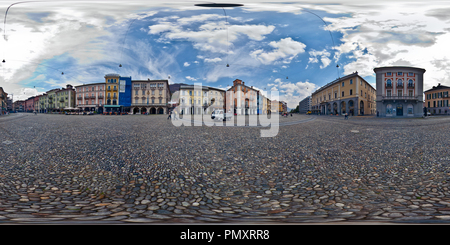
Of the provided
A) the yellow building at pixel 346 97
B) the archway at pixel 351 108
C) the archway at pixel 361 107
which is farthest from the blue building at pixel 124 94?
the archway at pixel 361 107

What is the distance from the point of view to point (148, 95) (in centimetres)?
445

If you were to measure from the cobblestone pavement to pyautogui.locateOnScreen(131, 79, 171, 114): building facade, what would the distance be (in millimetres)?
577

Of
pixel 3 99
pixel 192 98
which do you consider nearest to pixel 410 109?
pixel 192 98

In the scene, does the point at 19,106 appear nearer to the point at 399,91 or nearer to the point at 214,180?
the point at 214,180

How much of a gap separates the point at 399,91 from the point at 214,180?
6.59 metres

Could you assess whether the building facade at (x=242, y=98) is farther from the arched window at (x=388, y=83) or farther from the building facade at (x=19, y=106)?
the building facade at (x=19, y=106)

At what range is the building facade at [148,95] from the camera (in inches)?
172

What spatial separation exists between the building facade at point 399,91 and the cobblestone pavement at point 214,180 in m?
0.79

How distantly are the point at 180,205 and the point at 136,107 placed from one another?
10.8ft

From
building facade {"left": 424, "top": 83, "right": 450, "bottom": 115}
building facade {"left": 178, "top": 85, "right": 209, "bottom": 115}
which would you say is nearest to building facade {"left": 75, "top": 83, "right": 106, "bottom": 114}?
building facade {"left": 178, "top": 85, "right": 209, "bottom": 115}

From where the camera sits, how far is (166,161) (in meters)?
4.67

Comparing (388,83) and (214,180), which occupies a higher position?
(388,83)

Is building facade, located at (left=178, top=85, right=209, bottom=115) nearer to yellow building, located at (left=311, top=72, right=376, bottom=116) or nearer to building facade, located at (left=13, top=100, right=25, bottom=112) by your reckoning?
yellow building, located at (left=311, top=72, right=376, bottom=116)
